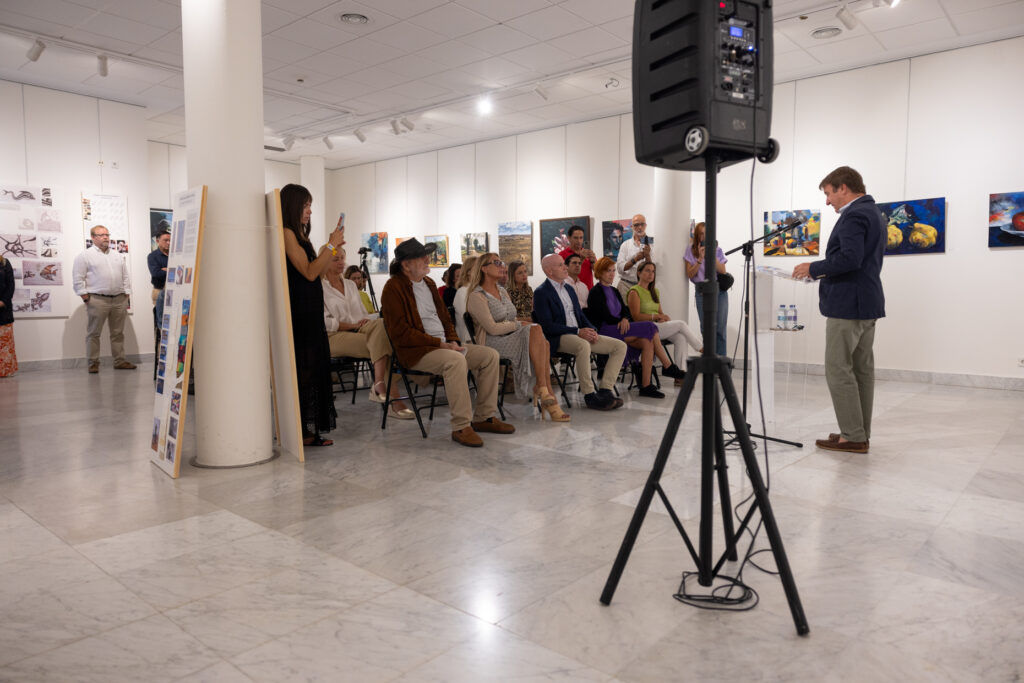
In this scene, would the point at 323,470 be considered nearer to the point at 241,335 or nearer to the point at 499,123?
the point at 241,335

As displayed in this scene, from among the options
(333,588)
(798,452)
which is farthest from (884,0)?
(333,588)

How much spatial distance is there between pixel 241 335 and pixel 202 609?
2.00 m

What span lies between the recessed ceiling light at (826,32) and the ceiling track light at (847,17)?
0.92ft

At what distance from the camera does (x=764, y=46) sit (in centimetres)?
205

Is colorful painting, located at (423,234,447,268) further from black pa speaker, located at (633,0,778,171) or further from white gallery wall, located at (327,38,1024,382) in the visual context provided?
black pa speaker, located at (633,0,778,171)

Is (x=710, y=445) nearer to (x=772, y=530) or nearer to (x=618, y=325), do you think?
(x=772, y=530)

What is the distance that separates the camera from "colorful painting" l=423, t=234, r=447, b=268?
11.8m

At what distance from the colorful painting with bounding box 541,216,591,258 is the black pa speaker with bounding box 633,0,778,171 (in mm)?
7727

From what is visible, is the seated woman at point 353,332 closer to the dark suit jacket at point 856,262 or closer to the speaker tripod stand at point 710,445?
the dark suit jacket at point 856,262

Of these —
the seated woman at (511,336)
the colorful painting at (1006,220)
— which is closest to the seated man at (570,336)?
the seated woman at (511,336)

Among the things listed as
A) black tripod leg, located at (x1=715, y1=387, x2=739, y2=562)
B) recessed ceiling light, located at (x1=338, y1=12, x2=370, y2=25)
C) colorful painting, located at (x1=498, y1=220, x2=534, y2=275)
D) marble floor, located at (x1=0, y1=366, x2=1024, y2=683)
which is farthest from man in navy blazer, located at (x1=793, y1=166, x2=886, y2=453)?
colorful painting, located at (x1=498, y1=220, x2=534, y2=275)

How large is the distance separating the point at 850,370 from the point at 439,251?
8.58 metres

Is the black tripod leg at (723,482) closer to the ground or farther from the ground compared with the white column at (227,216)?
closer to the ground

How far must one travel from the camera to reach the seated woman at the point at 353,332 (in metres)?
5.31
